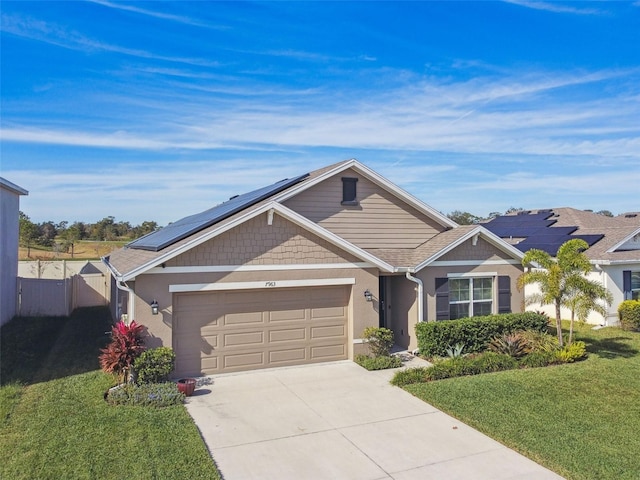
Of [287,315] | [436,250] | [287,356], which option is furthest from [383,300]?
[287,356]

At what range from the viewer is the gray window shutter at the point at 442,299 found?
1448cm

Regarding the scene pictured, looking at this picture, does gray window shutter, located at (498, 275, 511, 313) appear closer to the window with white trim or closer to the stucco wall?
the window with white trim

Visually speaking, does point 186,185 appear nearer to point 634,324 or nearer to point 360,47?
point 360,47

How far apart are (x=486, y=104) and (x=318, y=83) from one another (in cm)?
769

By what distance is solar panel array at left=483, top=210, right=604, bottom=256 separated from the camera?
21309 mm

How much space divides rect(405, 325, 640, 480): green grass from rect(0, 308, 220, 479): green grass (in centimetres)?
506

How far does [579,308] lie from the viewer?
13.6m

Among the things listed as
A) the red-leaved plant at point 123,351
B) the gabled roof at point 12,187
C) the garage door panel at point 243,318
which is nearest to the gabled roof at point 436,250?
the garage door panel at point 243,318

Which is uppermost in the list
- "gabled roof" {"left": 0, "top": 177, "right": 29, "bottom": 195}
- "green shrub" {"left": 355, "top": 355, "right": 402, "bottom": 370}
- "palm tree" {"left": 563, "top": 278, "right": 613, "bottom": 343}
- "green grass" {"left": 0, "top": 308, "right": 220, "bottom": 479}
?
"gabled roof" {"left": 0, "top": 177, "right": 29, "bottom": 195}

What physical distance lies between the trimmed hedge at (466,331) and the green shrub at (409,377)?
75.8 inches

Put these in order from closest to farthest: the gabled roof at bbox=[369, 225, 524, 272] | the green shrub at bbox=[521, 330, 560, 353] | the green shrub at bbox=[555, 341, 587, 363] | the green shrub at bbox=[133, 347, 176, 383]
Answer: the green shrub at bbox=[133, 347, 176, 383] → the green shrub at bbox=[555, 341, 587, 363] → the green shrub at bbox=[521, 330, 560, 353] → the gabled roof at bbox=[369, 225, 524, 272]

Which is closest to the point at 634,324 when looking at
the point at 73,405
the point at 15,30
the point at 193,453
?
the point at 193,453

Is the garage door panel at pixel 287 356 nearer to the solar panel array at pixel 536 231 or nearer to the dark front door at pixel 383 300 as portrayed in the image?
the dark front door at pixel 383 300

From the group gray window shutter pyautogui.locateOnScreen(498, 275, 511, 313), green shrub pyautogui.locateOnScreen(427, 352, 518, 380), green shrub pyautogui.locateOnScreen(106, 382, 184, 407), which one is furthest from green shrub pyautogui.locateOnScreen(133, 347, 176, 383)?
gray window shutter pyautogui.locateOnScreen(498, 275, 511, 313)
